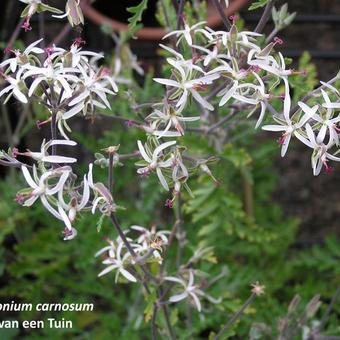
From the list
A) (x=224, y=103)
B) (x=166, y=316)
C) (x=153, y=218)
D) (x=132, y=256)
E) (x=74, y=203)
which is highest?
(x=224, y=103)

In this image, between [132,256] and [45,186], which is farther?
[132,256]

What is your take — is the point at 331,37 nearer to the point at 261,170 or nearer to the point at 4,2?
the point at 261,170

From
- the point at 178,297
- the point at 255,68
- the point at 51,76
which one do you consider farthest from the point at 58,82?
the point at 178,297

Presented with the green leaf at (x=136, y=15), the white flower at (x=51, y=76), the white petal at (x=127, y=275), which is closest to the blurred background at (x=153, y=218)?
the white petal at (x=127, y=275)

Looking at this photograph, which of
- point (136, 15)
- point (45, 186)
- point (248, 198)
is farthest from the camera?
point (248, 198)

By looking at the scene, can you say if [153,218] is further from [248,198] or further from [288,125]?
[288,125]

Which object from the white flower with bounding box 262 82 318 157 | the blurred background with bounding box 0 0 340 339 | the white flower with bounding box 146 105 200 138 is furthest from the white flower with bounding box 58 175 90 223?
the blurred background with bounding box 0 0 340 339

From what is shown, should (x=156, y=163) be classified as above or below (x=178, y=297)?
above

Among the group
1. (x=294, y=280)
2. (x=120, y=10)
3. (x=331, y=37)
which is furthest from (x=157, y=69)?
(x=294, y=280)

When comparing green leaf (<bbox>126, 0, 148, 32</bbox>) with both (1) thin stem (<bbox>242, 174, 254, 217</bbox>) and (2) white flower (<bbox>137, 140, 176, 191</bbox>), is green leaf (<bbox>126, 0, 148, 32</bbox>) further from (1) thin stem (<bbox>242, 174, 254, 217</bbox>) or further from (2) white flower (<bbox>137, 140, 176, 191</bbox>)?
(1) thin stem (<bbox>242, 174, 254, 217</bbox>)
